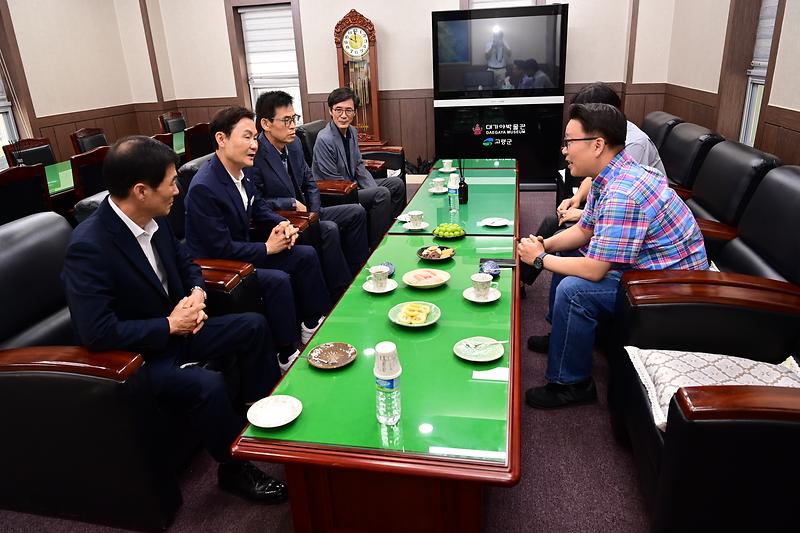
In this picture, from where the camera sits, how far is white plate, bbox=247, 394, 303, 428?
50.6 inches

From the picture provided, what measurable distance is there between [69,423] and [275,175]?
1763 mm

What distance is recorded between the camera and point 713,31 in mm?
3691

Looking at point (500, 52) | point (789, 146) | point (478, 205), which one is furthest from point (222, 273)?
point (500, 52)

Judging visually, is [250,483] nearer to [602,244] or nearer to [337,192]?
[602,244]

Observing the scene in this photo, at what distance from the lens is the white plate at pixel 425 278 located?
1.92 meters

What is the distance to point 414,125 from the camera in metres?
5.92

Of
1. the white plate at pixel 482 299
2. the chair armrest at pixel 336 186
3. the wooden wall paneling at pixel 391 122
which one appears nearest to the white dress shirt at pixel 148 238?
the white plate at pixel 482 299

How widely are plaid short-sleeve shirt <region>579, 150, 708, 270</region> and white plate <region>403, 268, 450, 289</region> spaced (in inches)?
20.8

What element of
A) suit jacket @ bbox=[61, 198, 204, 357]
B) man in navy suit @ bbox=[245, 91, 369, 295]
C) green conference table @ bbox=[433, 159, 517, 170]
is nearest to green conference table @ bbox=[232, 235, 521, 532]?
suit jacket @ bbox=[61, 198, 204, 357]

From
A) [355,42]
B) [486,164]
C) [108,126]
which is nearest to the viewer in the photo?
[486,164]

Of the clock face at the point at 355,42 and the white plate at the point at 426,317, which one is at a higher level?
the clock face at the point at 355,42

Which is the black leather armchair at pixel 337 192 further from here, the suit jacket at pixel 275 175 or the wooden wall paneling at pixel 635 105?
the wooden wall paneling at pixel 635 105

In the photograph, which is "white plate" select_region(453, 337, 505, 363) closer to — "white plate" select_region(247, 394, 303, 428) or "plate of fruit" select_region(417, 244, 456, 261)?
"white plate" select_region(247, 394, 303, 428)

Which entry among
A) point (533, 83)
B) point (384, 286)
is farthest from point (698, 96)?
point (384, 286)
